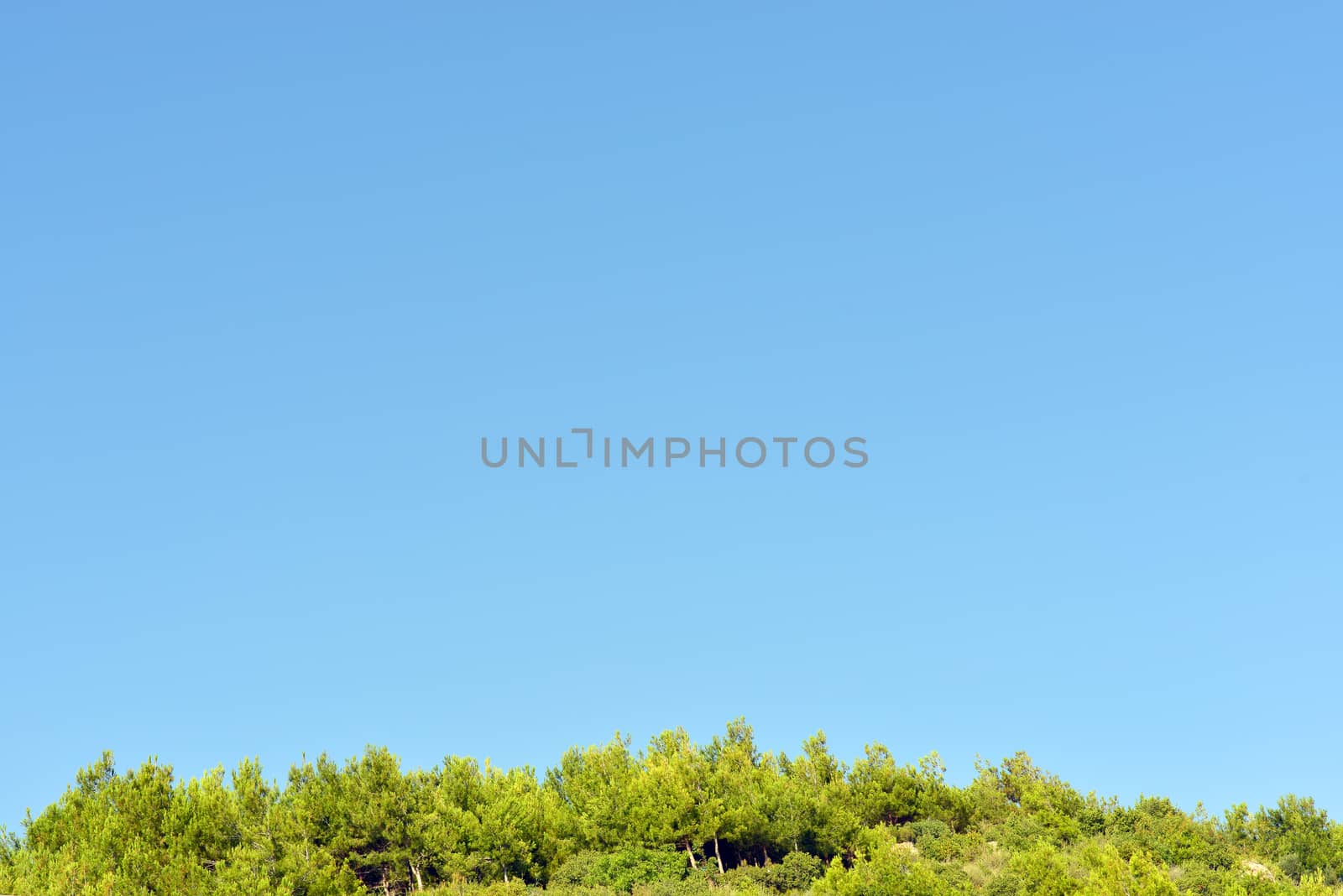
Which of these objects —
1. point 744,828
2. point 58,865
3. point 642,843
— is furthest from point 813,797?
point 58,865

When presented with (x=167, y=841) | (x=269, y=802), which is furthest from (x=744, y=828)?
(x=167, y=841)

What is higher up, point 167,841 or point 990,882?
point 167,841

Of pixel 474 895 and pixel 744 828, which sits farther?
pixel 744 828

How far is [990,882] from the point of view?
50.9 meters

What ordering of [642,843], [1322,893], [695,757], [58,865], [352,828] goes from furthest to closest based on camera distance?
[695,757], [642,843], [352,828], [58,865], [1322,893]

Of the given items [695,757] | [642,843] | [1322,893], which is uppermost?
[695,757]

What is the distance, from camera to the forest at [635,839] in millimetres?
48406

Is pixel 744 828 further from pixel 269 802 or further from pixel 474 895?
pixel 269 802

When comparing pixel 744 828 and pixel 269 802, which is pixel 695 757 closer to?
pixel 744 828

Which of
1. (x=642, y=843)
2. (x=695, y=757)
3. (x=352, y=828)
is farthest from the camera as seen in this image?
(x=695, y=757)

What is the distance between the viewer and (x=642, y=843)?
57.3 m

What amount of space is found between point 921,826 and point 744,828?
472 inches

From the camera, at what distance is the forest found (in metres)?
48.4

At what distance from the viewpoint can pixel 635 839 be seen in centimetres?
5756
